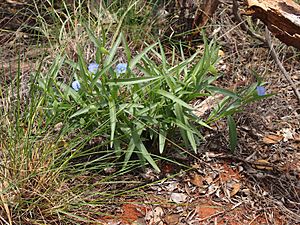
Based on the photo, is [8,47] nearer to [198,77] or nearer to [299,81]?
[198,77]

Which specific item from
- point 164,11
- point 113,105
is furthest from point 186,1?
point 113,105

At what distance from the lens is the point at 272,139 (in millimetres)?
2641

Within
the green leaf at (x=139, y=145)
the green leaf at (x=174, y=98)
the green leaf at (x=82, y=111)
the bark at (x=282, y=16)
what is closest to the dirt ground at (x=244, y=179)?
the green leaf at (x=139, y=145)

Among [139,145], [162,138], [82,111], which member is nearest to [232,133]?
[162,138]

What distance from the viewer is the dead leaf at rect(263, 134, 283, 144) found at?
8.61ft

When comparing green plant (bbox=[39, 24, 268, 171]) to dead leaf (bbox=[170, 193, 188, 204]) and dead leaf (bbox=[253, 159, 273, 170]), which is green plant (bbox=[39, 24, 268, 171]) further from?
dead leaf (bbox=[253, 159, 273, 170])

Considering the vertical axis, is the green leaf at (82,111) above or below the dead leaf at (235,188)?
above

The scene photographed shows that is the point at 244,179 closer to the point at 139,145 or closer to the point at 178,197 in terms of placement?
the point at 178,197

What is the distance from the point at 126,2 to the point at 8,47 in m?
0.76

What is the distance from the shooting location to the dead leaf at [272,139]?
262 cm

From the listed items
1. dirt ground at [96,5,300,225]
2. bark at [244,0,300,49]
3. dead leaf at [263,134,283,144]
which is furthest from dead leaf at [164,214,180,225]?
bark at [244,0,300,49]

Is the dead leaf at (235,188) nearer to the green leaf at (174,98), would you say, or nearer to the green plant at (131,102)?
the green plant at (131,102)

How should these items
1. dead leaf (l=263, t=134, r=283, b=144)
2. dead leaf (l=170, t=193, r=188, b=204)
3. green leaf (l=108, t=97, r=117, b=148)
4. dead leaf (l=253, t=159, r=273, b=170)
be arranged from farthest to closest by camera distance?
dead leaf (l=263, t=134, r=283, b=144), dead leaf (l=253, t=159, r=273, b=170), dead leaf (l=170, t=193, r=188, b=204), green leaf (l=108, t=97, r=117, b=148)

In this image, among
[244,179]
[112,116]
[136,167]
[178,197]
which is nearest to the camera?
[112,116]
